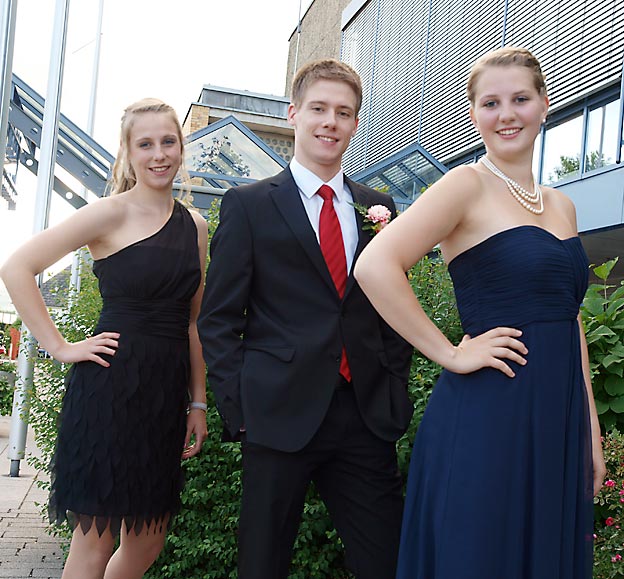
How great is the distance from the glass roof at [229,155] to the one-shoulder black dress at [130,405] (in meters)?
8.73

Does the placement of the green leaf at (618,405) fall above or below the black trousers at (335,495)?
above

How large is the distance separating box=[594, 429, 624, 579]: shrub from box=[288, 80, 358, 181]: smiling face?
1.75 m

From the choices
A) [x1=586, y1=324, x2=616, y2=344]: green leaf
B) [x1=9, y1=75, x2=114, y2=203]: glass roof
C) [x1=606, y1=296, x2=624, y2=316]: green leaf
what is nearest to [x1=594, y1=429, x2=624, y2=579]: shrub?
[x1=586, y1=324, x2=616, y2=344]: green leaf

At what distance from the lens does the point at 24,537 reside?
521cm

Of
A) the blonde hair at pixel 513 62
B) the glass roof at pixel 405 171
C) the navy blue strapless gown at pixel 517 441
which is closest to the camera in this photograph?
the navy blue strapless gown at pixel 517 441

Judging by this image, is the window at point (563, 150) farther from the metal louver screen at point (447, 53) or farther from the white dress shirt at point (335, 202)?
the white dress shirt at point (335, 202)

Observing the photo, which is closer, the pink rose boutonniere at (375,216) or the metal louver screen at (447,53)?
the pink rose boutonniere at (375,216)

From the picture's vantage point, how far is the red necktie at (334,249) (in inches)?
96.1

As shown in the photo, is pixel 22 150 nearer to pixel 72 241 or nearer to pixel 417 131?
pixel 72 241

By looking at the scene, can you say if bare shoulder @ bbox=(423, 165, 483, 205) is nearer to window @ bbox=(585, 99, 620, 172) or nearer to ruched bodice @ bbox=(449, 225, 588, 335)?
ruched bodice @ bbox=(449, 225, 588, 335)

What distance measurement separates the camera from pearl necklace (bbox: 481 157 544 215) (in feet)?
7.17

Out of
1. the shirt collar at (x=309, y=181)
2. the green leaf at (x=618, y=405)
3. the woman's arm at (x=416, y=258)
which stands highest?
the shirt collar at (x=309, y=181)

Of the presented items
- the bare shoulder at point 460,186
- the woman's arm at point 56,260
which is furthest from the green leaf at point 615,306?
the woman's arm at point 56,260

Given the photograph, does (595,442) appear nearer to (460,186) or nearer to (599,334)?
(460,186)
